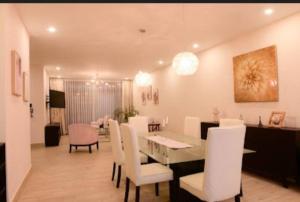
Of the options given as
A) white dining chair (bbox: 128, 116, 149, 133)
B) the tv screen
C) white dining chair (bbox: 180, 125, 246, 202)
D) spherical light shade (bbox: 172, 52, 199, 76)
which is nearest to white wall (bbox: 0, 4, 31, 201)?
white dining chair (bbox: 128, 116, 149, 133)

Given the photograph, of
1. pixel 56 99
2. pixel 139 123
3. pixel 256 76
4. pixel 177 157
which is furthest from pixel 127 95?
pixel 177 157

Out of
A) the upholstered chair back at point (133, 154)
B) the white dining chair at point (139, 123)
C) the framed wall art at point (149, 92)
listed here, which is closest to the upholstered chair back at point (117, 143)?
the upholstered chair back at point (133, 154)

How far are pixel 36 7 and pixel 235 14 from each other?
2.98m

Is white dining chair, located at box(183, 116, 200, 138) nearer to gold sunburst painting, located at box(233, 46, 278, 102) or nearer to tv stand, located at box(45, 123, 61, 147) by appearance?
gold sunburst painting, located at box(233, 46, 278, 102)

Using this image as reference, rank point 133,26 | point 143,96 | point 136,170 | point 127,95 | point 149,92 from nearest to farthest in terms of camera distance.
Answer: point 136,170
point 133,26
point 149,92
point 143,96
point 127,95

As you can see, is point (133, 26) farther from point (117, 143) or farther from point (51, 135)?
point (51, 135)

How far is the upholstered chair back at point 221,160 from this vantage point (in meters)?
2.02

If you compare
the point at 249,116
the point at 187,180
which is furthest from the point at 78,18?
the point at 249,116

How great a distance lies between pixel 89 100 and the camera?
1082 centimetres

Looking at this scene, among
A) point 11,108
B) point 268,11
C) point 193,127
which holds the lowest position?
point 193,127

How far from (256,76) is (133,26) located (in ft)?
8.17

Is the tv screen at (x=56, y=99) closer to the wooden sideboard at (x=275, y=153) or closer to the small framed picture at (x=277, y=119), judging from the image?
the wooden sideboard at (x=275, y=153)

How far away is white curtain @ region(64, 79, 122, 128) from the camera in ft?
34.6

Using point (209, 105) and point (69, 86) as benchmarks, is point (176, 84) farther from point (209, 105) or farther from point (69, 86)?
point (69, 86)
